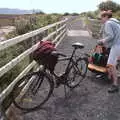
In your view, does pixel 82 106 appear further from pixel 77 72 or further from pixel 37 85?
pixel 77 72

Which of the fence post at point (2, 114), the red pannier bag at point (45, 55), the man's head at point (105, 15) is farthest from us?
the man's head at point (105, 15)

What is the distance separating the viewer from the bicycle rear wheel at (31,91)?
6.17 meters

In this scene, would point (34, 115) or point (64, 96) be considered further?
point (64, 96)

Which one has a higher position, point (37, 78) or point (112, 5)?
point (37, 78)

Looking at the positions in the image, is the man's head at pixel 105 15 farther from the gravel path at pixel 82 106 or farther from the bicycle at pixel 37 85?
the gravel path at pixel 82 106

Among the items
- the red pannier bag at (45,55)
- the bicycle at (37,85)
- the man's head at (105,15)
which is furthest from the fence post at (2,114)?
the man's head at (105,15)

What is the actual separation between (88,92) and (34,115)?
6.45ft

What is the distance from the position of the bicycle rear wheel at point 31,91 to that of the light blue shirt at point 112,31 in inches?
71.4

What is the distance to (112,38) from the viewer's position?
7566 mm

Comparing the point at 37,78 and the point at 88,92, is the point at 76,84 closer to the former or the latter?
the point at 88,92

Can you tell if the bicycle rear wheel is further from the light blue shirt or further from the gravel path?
the light blue shirt

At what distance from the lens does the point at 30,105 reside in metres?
6.27

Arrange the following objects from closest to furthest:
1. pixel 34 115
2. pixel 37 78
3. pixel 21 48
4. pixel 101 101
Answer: pixel 34 115 → pixel 37 78 → pixel 101 101 → pixel 21 48

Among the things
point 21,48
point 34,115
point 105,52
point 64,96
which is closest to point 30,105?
point 34,115
